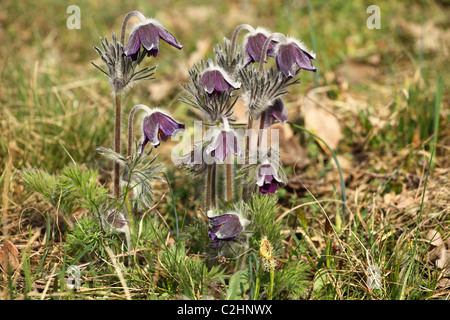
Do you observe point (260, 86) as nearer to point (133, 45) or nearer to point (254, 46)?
point (254, 46)

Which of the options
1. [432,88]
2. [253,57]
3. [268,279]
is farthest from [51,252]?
[432,88]

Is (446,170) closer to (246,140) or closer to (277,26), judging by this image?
(246,140)

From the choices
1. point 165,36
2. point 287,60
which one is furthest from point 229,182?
point 165,36

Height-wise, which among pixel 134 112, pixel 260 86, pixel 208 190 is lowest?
pixel 208 190

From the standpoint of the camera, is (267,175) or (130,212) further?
(130,212)

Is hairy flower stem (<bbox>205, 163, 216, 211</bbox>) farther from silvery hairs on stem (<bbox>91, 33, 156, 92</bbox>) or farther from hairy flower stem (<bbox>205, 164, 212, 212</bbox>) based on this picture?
silvery hairs on stem (<bbox>91, 33, 156, 92</bbox>)

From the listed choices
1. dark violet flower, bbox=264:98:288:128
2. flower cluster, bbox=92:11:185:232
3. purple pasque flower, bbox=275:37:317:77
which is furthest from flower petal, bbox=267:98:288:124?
flower cluster, bbox=92:11:185:232
